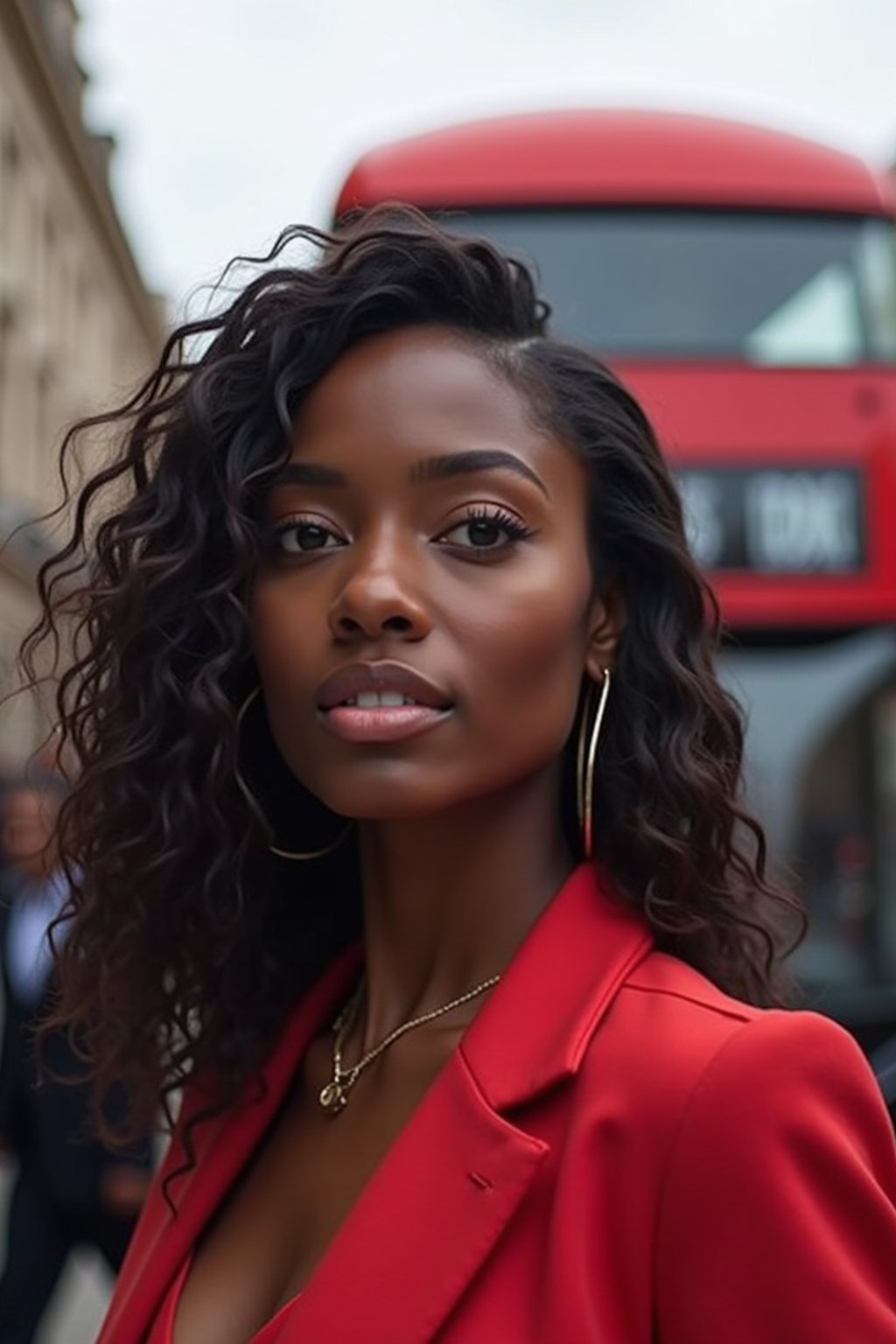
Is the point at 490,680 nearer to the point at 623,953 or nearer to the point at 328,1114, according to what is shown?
the point at 623,953

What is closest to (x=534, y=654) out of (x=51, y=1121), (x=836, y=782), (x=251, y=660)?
(x=251, y=660)

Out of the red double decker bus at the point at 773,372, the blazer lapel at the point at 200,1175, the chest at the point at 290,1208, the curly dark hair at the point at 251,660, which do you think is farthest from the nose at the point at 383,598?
the red double decker bus at the point at 773,372

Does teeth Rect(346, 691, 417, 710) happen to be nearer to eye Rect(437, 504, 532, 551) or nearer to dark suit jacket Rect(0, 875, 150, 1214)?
eye Rect(437, 504, 532, 551)

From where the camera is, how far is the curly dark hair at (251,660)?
1.67m

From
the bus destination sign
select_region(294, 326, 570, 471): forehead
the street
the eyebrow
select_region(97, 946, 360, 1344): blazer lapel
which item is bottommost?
the street

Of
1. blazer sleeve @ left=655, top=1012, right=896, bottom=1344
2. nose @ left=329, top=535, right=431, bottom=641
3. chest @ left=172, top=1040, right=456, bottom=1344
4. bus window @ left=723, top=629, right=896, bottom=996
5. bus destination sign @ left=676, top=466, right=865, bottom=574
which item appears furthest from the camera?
bus window @ left=723, top=629, right=896, bottom=996

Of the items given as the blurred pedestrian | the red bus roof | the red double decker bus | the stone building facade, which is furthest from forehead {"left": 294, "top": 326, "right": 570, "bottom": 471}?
the stone building facade

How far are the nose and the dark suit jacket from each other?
3040mm

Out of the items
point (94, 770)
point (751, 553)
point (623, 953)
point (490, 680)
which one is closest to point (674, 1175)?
point (623, 953)

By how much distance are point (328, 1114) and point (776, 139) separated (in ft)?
21.7

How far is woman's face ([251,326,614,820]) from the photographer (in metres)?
1.54

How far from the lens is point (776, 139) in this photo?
305 inches

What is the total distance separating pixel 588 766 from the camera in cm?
169

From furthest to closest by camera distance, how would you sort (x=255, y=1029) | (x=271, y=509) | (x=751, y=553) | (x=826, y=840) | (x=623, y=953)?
(x=826, y=840) → (x=751, y=553) → (x=255, y=1029) → (x=271, y=509) → (x=623, y=953)
